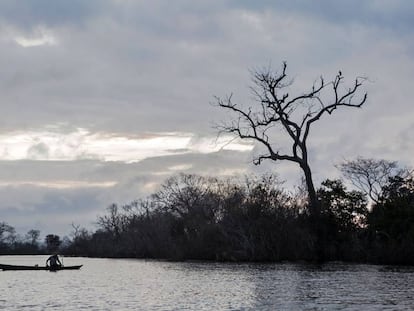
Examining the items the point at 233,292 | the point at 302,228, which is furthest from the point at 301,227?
the point at 233,292

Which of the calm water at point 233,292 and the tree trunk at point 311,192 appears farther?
the tree trunk at point 311,192

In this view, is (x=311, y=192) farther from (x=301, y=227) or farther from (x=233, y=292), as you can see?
(x=233, y=292)

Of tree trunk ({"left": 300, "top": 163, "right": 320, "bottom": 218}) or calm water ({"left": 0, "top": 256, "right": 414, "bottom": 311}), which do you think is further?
tree trunk ({"left": 300, "top": 163, "right": 320, "bottom": 218})

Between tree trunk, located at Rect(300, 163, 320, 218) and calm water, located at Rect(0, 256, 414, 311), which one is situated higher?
tree trunk, located at Rect(300, 163, 320, 218)

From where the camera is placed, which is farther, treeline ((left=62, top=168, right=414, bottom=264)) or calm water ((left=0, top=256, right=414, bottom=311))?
treeline ((left=62, top=168, right=414, bottom=264))

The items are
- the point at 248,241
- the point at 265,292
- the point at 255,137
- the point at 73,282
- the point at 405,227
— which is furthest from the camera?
the point at 248,241

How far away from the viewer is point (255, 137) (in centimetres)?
6769

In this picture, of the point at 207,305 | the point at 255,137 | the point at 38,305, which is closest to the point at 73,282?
the point at 38,305

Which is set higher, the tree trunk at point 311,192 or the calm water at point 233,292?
the tree trunk at point 311,192

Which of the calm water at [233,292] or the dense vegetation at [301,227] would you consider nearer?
the calm water at [233,292]

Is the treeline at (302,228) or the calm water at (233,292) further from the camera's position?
the treeline at (302,228)

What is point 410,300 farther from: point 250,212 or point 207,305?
point 250,212

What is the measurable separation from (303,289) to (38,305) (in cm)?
1402

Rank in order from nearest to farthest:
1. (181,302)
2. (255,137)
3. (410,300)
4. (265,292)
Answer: (410,300), (181,302), (265,292), (255,137)
